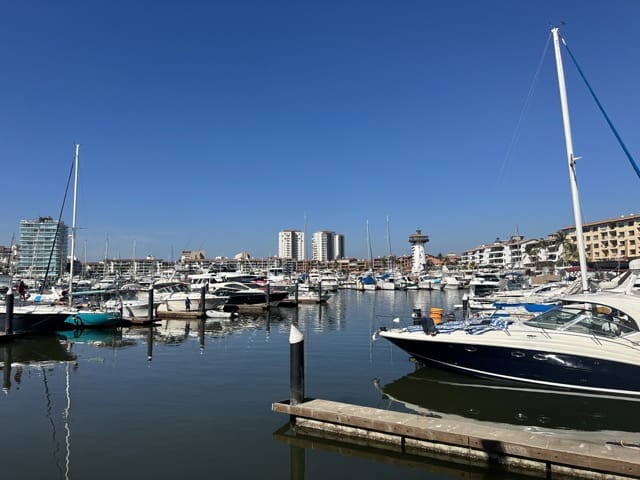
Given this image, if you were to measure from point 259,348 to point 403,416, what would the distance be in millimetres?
12366

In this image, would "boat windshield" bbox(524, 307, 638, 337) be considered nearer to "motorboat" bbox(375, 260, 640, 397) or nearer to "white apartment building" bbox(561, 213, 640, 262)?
"motorboat" bbox(375, 260, 640, 397)

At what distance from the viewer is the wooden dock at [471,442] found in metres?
6.75

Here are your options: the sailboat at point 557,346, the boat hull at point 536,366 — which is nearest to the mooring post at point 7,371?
the sailboat at point 557,346

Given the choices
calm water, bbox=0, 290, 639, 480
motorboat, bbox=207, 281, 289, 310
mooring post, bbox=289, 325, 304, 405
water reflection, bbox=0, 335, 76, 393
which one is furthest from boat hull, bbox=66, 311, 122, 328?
mooring post, bbox=289, 325, 304, 405

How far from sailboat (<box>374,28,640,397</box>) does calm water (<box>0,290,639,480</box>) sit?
68cm

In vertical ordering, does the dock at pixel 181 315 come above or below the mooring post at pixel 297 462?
above

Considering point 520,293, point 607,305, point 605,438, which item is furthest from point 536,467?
point 520,293

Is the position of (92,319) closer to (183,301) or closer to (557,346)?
(183,301)

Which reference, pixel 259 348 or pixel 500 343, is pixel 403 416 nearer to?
pixel 500 343

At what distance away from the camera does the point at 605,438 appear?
909 cm

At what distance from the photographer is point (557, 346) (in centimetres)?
1164

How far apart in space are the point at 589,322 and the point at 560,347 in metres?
1.12

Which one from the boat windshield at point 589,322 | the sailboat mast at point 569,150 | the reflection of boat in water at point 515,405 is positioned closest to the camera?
the reflection of boat in water at point 515,405

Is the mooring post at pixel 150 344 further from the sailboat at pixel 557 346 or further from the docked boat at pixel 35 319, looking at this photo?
the sailboat at pixel 557 346
